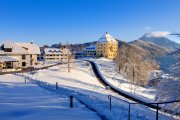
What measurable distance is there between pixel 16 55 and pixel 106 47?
216ft

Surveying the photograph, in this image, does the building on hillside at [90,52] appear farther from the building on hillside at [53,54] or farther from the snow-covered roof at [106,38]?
the building on hillside at [53,54]

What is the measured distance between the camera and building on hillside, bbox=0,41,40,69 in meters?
77.4

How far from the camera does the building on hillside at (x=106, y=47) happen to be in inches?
5556

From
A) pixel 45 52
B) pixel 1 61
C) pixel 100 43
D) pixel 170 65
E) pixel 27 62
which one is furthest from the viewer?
pixel 100 43

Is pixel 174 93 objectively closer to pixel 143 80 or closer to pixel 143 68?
pixel 143 80

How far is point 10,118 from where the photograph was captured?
52.8ft

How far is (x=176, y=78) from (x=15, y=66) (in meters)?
68.4

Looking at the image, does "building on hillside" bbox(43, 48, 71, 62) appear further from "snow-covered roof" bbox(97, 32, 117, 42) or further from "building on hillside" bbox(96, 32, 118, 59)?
"snow-covered roof" bbox(97, 32, 117, 42)

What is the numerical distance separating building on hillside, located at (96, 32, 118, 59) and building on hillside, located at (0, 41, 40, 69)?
56.1 m

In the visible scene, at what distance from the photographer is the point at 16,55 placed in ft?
270

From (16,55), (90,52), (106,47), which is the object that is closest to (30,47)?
(16,55)

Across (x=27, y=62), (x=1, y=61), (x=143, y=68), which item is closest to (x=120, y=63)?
(x=143, y=68)

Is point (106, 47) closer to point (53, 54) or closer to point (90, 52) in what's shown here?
point (90, 52)

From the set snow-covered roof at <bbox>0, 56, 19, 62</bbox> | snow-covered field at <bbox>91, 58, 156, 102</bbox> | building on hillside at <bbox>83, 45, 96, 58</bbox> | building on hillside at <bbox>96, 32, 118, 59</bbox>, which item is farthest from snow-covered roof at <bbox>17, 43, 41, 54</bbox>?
building on hillside at <bbox>83, 45, 96, 58</bbox>
